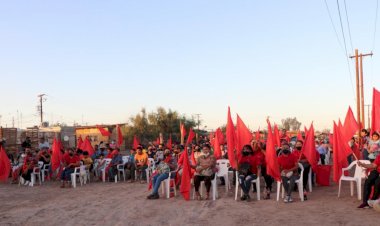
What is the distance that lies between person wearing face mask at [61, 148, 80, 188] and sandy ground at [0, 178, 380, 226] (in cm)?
179

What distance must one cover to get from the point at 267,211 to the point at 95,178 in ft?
28.7

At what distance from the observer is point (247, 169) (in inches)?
353

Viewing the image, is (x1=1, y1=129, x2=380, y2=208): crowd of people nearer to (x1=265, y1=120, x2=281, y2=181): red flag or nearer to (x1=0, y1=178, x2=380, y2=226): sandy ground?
(x1=265, y1=120, x2=281, y2=181): red flag

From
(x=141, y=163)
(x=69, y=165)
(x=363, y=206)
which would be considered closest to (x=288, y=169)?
(x=363, y=206)

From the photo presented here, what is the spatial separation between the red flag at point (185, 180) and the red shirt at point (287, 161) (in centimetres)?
216

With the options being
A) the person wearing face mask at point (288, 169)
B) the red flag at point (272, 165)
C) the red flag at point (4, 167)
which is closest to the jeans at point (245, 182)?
the red flag at point (272, 165)

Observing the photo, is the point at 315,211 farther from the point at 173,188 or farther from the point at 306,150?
the point at 173,188

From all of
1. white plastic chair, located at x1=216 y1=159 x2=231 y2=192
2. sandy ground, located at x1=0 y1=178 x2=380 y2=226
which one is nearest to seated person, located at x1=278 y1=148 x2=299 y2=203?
sandy ground, located at x1=0 y1=178 x2=380 y2=226

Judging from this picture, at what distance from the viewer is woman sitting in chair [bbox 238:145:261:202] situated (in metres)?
8.89

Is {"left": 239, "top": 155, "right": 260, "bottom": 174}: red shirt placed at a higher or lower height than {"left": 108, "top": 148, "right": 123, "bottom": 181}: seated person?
higher

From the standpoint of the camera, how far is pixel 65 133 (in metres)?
44.6

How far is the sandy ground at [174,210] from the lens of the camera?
270 inches

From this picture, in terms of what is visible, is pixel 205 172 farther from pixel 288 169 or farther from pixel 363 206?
pixel 363 206

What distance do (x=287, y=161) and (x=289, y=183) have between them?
0.47 meters
